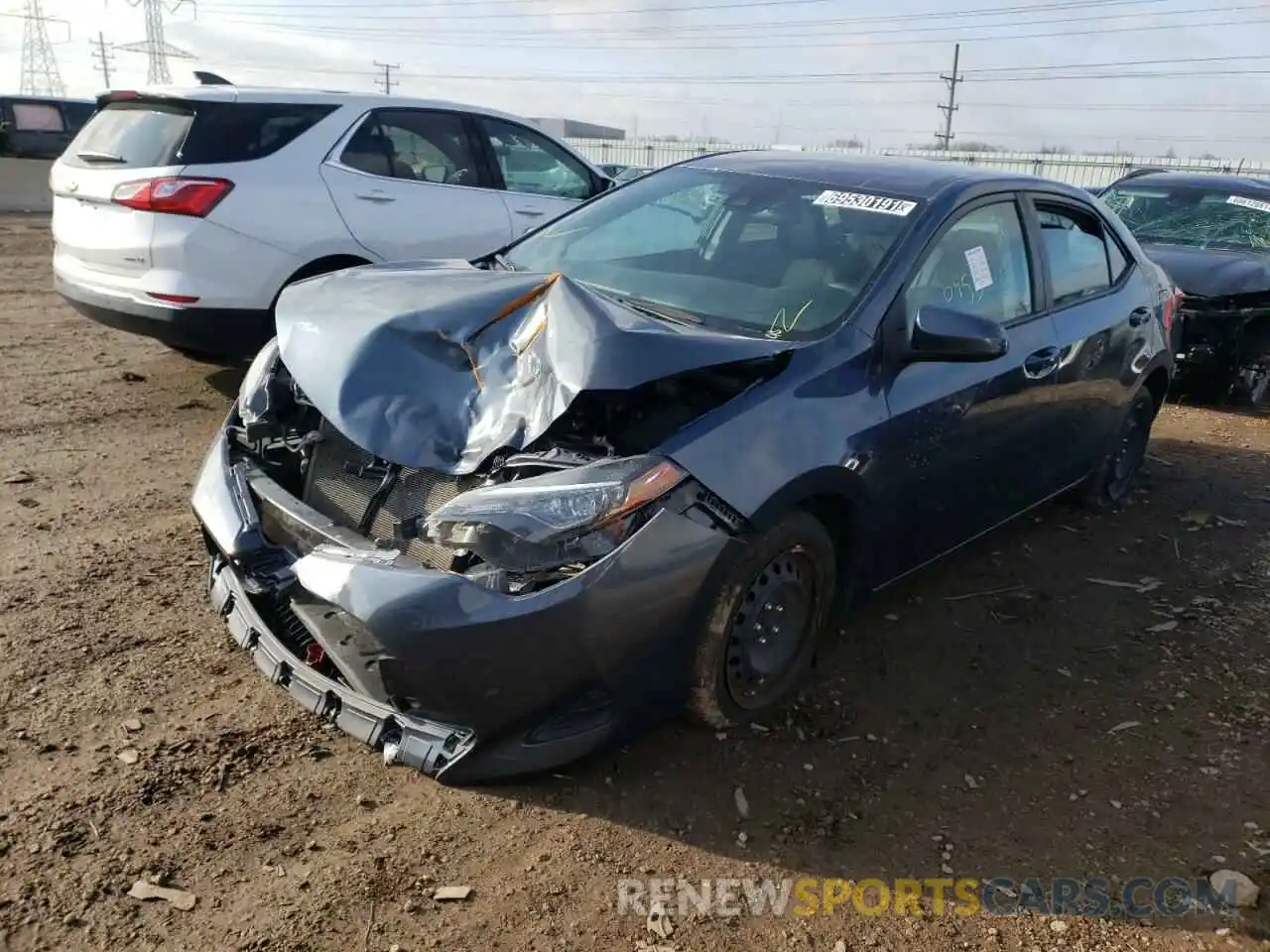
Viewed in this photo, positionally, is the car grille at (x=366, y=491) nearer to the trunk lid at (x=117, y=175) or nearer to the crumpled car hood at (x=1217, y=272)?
the trunk lid at (x=117, y=175)

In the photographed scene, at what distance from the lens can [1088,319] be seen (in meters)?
4.47

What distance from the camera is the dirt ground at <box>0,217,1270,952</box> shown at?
239 cm

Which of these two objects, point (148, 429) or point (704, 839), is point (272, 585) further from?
point (148, 429)

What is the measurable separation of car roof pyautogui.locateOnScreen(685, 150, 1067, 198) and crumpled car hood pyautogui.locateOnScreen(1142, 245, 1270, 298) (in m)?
3.66

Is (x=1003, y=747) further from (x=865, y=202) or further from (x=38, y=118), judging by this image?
(x=38, y=118)

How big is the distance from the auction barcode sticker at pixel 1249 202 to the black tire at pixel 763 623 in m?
7.32

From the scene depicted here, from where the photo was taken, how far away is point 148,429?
18.4 feet

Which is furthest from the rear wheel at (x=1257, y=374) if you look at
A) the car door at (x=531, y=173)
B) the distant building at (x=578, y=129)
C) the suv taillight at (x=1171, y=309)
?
the distant building at (x=578, y=129)

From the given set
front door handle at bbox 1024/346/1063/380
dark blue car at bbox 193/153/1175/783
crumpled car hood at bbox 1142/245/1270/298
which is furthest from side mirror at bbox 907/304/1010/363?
crumpled car hood at bbox 1142/245/1270/298

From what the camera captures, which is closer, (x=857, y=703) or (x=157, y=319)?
(x=857, y=703)

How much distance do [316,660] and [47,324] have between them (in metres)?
6.76

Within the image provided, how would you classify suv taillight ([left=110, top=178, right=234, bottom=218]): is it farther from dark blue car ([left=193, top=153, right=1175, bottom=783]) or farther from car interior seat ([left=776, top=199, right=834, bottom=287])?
car interior seat ([left=776, top=199, right=834, bottom=287])

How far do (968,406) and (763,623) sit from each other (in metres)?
1.23

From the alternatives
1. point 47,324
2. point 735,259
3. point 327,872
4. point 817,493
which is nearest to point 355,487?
point 327,872
